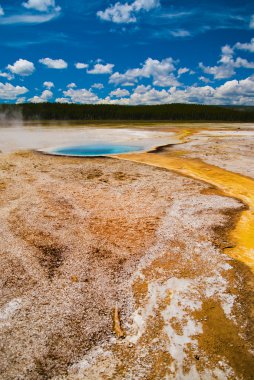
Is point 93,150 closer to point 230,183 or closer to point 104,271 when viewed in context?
point 230,183

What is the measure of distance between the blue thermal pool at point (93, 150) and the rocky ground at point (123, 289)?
9147 mm

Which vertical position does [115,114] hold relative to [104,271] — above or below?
above

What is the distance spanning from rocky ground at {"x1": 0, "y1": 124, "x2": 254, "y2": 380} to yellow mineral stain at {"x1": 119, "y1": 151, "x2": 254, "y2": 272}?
0.27 metres

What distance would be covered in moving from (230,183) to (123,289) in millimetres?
7347

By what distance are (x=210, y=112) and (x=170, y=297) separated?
101644 millimetres

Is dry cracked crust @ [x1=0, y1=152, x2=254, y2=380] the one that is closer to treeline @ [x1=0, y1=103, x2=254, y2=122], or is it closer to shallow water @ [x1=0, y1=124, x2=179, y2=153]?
shallow water @ [x1=0, y1=124, x2=179, y2=153]

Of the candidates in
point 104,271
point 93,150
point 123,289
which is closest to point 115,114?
point 93,150

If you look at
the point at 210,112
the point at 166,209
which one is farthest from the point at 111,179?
the point at 210,112

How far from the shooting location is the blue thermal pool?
59.5 feet

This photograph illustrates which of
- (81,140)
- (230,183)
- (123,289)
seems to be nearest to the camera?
(123,289)

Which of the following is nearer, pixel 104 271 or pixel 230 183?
pixel 104 271

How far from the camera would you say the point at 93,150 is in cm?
1952

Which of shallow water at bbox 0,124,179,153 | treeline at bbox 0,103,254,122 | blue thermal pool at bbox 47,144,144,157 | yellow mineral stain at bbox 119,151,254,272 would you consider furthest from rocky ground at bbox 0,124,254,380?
treeline at bbox 0,103,254,122

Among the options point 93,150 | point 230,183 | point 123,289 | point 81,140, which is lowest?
point 123,289
